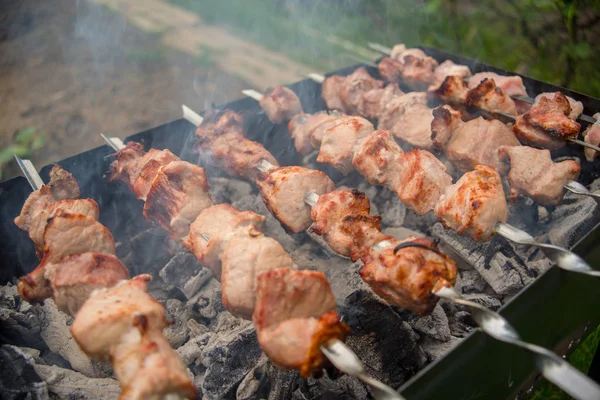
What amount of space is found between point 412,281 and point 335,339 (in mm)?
420

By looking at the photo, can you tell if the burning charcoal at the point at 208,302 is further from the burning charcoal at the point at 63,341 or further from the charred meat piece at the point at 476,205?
the charred meat piece at the point at 476,205

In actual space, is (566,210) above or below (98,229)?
above

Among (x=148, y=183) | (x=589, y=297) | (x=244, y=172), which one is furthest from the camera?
(x=244, y=172)

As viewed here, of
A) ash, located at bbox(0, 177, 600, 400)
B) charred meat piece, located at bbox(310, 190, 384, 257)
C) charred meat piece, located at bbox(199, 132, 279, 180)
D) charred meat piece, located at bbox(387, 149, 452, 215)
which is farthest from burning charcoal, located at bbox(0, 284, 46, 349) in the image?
charred meat piece, located at bbox(387, 149, 452, 215)

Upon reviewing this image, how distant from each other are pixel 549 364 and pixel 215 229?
1.57 m

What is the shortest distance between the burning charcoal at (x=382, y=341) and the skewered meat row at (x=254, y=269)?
451mm

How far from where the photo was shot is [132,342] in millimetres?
1778

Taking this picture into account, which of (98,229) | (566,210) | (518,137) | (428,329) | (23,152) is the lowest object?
(23,152)

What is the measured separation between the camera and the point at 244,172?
304 cm

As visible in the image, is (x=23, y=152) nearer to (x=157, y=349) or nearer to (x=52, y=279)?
(x=52, y=279)

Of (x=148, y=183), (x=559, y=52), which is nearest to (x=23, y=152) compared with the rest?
(x=148, y=183)

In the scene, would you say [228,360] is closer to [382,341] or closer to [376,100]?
[382,341]

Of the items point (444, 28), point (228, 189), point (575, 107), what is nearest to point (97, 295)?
point (228, 189)

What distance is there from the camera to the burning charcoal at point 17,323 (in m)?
2.49
